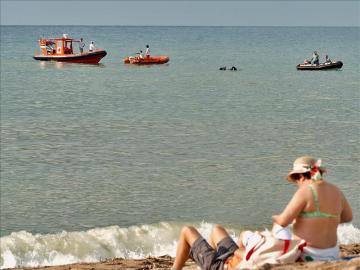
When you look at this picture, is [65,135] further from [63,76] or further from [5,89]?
[63,76]

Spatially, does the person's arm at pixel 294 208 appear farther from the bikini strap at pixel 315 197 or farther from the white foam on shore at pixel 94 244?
the white foam on shore at pixel 94 244

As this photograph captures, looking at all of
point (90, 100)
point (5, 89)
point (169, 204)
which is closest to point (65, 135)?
point (169, 204)

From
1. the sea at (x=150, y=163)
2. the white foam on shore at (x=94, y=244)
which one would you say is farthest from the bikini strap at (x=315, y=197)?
the sea at (x=150, y=163)

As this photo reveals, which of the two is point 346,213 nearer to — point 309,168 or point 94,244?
point 309,168

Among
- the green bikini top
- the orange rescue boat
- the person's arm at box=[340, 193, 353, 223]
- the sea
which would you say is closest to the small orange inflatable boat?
the orange rescue boat

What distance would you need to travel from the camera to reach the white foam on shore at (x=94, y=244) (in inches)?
489

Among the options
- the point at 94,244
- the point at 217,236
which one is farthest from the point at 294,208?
the point at 94,244

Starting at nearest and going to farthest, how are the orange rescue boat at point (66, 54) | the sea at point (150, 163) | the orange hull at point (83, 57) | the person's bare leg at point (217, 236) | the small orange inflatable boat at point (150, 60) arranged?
the person's bare leg at point (217, 236) < the sea at point (150, 163) < the orange hull at point (83, 57) < the orange rescue boat at point (66, 54) < the small orange inflatable boat at point (150, 60)

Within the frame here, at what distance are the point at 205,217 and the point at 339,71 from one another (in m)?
50.2

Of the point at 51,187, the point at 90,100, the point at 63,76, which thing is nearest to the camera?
the point at 51,187

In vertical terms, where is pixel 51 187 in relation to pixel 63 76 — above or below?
below

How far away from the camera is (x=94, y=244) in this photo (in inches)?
524

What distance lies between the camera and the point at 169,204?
1667 centimetres

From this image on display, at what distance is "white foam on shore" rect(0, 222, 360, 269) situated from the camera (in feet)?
40.8
